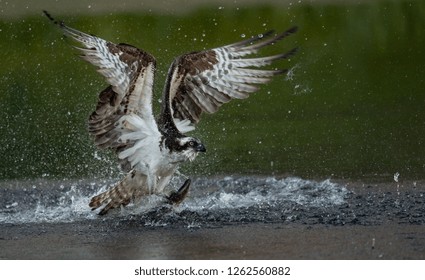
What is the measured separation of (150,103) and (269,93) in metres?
5.00

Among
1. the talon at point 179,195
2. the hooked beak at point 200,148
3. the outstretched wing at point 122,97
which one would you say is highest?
the outstretched wing at point 122,97

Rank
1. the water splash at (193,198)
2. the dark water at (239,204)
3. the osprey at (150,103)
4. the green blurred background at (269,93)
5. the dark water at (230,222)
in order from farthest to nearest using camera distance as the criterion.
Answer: the green blurred background at (269,93)
the water splash at (193,198)
the osprey at (150,103)
the dark water at (239,204)
the dark water at (230,222)

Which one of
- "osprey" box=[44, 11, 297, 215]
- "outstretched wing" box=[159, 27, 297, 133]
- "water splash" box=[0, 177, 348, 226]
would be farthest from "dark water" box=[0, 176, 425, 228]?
"outstretched wing" box=[159, 27, 297, 133]

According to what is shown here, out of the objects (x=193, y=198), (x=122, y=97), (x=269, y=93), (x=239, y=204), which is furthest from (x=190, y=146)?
(x=269, y=93)

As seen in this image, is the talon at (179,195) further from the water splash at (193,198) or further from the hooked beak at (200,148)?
the hooked beak at (200,148)

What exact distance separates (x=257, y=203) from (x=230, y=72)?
1096 millimetres

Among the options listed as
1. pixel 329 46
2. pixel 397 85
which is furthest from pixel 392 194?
pixel 329 46

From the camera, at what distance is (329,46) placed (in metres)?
14.0

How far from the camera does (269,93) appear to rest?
1255 cm

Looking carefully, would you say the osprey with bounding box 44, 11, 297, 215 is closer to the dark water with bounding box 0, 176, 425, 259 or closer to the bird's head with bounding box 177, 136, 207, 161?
the bird's head with bounding box 177, 136, 207, 161

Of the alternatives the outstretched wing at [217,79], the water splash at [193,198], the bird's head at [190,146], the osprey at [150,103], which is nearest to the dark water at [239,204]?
the water splash at [193,198]

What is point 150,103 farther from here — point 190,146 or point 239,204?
point 239,204

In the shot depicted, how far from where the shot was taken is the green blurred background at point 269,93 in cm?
996
